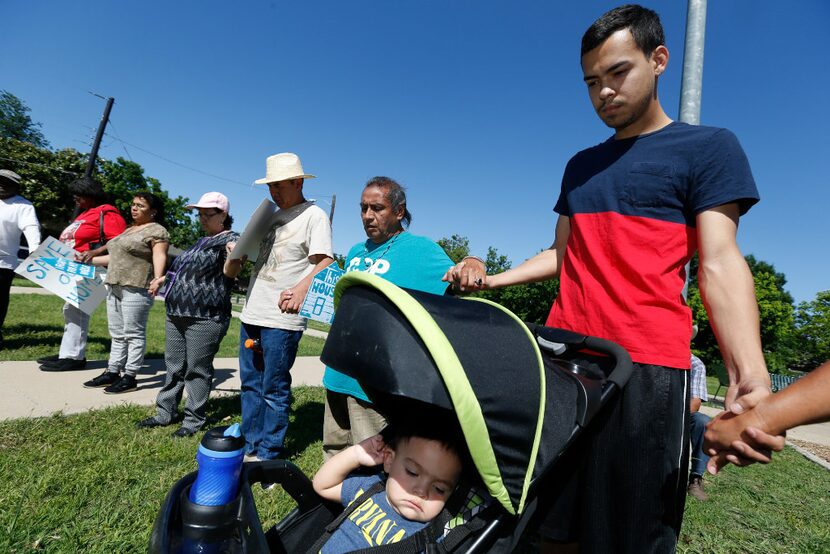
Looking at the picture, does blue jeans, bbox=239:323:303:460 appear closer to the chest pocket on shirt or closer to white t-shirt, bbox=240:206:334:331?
white t-shirt, bbox=240:206:334:331

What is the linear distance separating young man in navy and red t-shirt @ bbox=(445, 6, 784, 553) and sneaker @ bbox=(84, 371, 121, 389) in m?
5.54

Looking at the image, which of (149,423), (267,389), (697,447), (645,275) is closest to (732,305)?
(645,275)

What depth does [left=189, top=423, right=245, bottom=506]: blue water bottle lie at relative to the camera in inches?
47.0

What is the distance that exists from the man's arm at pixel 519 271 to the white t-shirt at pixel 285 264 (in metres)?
1.74

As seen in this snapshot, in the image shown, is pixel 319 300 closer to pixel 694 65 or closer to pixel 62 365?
pixel 694 65

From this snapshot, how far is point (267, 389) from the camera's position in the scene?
3438mm

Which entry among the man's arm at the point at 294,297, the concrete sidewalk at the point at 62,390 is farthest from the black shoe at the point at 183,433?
the man's arm at the point at 294,297

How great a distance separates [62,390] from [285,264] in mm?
3513

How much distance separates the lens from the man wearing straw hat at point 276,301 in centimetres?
345

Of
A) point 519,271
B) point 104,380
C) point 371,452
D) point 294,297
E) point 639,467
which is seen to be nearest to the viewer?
point 639,467

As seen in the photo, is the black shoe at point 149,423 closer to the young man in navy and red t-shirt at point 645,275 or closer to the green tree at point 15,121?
the young man in navy and red t-shirt at point 645,275

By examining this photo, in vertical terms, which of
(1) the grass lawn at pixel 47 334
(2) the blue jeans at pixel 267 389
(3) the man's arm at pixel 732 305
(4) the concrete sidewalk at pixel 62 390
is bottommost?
(1) the grass lawn at pixel 47 334

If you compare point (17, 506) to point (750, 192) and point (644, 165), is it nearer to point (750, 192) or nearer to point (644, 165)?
point (644, 165)

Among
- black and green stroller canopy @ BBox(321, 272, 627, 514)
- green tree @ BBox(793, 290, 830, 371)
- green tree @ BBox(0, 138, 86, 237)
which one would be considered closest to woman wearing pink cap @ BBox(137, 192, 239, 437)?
black and green stroller canopy @ BBox(321, 272, 627, 514)
